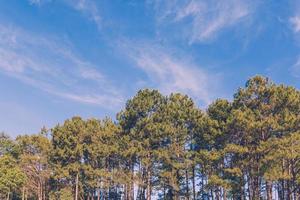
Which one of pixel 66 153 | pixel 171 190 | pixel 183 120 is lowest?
pixel 171 190

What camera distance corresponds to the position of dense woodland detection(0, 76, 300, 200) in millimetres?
40812

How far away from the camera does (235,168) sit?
40.5m

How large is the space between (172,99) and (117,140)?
29.6 feet

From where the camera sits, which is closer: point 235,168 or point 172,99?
point 235,168

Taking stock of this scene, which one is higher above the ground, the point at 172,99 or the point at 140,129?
the point at 172,99

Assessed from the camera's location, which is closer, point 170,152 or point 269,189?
point 269,189

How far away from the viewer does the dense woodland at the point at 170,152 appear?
134 ft

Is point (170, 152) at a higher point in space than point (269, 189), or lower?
higher

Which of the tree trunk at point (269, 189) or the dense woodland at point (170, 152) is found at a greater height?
the dense woodland at point (170, 152)

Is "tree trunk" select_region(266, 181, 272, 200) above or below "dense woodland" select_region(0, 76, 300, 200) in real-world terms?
below

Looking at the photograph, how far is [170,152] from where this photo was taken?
47688 mm

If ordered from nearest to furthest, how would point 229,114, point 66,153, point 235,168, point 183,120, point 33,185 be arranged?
point 235,168, point 229,114, point 183,120, point 66,153, point 33,185

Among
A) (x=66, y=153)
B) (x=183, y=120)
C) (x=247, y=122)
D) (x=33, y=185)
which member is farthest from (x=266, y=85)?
(x=33, y=185)

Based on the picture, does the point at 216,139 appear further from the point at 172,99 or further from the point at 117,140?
the point at 117,140
